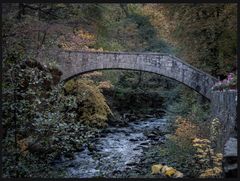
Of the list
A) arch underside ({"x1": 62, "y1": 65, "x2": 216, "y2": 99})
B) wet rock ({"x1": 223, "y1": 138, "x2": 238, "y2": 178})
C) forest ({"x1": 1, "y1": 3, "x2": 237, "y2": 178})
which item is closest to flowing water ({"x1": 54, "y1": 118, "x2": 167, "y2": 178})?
forest ({"x1": 1, "y1": 3, "x2": 237, "y2": 178})

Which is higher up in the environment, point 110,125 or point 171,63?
point 171,63

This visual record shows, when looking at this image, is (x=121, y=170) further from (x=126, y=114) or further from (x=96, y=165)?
(x=126, y=114)

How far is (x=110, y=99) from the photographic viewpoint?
1966cm

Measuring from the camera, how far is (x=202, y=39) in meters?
13.1

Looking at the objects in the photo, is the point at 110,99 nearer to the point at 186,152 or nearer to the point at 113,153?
the point at 113,153

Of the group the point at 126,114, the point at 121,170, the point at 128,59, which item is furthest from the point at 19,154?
the point at 126,114

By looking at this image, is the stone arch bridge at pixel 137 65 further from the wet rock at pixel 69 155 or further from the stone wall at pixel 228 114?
the stone wall at pixel 228 114

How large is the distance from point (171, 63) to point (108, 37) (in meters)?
7.23

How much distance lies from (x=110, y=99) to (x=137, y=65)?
6.14 meters

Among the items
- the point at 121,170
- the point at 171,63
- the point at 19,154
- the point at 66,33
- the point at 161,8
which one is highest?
the point at 161,8

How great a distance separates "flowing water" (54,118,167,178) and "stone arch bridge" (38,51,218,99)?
241 cm

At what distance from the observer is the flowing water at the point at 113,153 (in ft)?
32.4

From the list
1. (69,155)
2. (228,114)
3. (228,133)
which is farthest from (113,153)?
(228,133)

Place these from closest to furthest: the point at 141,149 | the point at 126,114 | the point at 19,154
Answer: the point at 19,154
the point at 141,149
the point at 126,114
